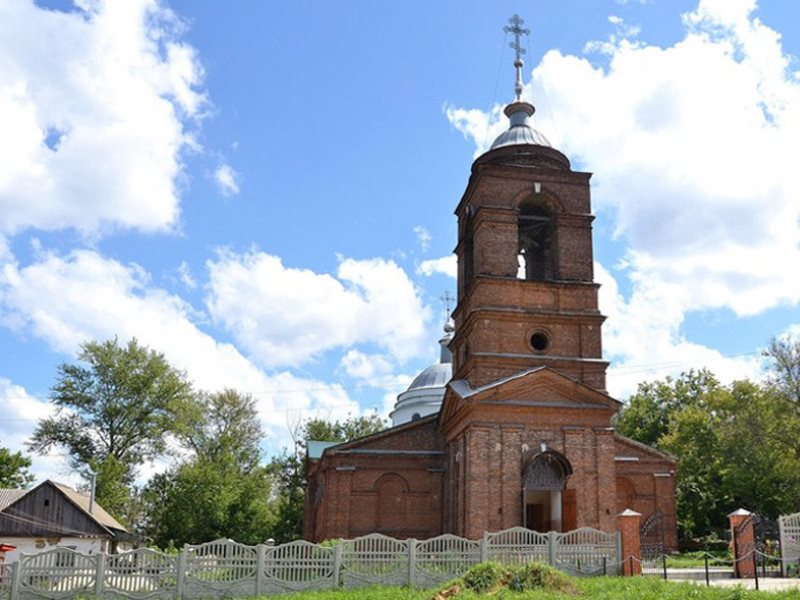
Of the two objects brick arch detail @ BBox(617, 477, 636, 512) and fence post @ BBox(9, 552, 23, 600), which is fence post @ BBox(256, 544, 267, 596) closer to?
fence post @ BBox(9, 552, 23, 600)

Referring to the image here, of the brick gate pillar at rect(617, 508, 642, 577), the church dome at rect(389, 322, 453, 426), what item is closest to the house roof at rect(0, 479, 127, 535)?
the church dome at rect(389, 322, 453, 426)

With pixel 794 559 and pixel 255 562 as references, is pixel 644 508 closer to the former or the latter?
pixel 794 559

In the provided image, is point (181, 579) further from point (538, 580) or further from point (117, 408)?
point (117, 408)

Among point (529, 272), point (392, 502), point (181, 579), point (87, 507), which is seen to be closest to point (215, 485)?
point (87, 507)

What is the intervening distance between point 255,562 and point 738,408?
26737mm

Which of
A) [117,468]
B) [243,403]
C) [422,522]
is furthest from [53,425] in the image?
[422,522]

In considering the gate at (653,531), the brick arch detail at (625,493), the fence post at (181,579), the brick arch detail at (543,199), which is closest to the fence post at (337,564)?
the fence post at (181,579)

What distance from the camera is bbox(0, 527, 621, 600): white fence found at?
624 inches

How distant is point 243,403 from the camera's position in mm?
50938

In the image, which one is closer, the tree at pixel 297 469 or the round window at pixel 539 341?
the round window at pixel 539 341

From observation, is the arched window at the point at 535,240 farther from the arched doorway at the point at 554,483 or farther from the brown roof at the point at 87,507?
the brown roof at the point at 87,507

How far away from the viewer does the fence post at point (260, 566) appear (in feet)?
54.7

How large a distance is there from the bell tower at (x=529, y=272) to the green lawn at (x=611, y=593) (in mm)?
9707

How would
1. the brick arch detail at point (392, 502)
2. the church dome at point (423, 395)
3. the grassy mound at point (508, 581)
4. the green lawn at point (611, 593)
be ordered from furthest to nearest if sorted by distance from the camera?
the church dome at point (423, 395) < the brick arch detail at point (392, 502) < the grassy mound at point (508, 581) < the green lawn at point (611, 593)
